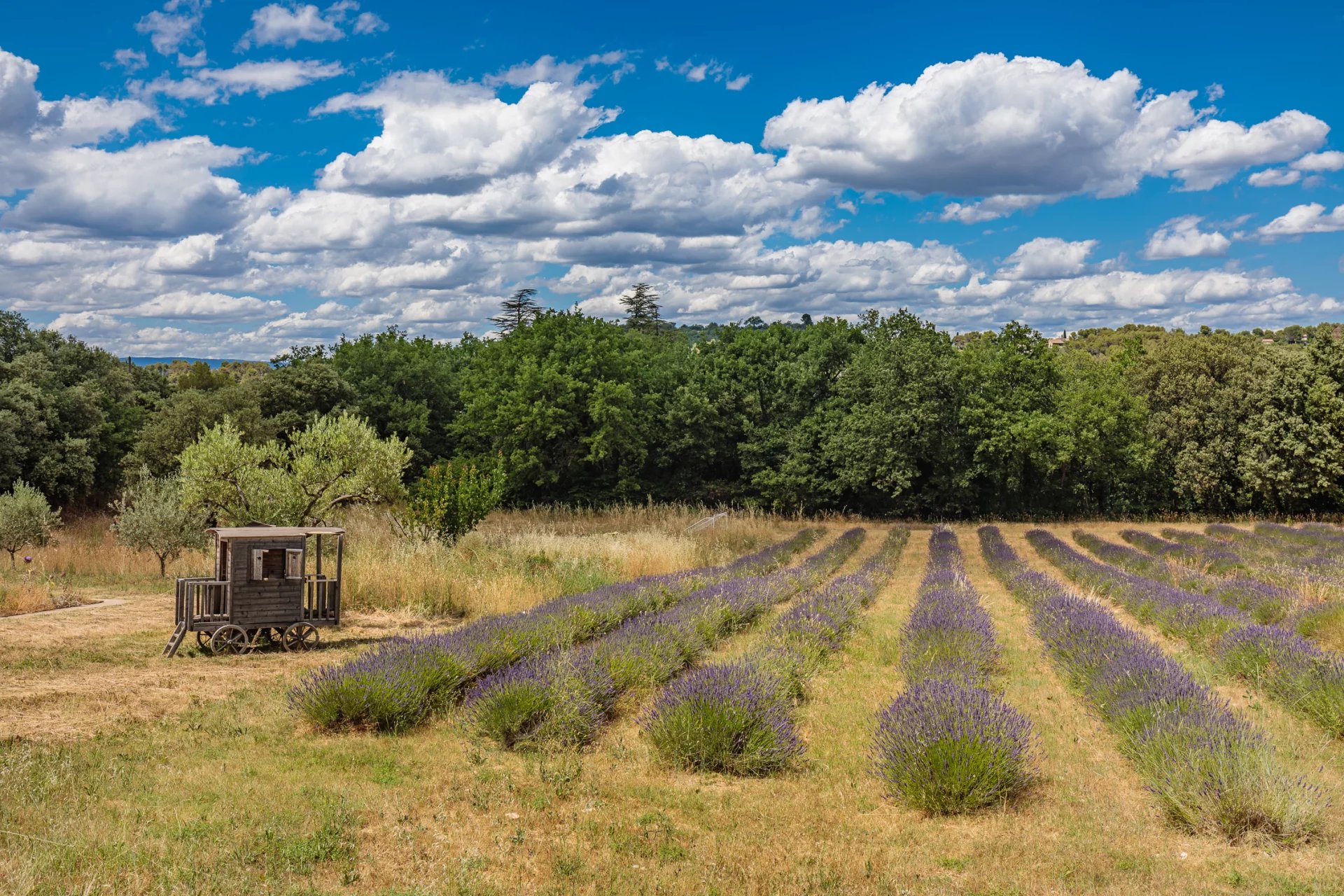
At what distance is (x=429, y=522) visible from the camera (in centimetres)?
1819

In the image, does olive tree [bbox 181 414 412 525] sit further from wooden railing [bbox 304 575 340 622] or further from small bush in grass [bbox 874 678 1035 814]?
small bush in grass [bbox 874 678 1035 814]

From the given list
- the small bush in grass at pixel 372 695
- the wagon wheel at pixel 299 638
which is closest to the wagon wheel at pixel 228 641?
the wagon wheel at pixel 299 638

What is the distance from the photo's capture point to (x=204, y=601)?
37.0 feet

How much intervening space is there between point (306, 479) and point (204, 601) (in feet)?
12.7

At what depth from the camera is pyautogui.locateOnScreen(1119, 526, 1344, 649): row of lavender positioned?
37.3 ft

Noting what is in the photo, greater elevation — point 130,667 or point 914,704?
point 914,704

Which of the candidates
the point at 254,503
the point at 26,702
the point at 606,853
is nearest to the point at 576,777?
the point at 606,853

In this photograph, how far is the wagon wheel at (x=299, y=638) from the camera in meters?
11.6

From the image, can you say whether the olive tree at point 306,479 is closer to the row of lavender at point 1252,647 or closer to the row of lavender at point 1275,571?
the row of lavender at point 1252,647

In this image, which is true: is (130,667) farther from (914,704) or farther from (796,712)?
(914,704)

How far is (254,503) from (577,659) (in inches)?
344

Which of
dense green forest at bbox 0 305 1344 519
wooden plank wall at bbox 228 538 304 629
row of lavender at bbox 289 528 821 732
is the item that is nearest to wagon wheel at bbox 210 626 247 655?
wooden plank wall at bbox 228 538 304 629

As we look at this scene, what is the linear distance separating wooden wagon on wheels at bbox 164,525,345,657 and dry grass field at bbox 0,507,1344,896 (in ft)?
4.09

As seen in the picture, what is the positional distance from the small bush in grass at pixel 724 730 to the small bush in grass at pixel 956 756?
2.68 ft
